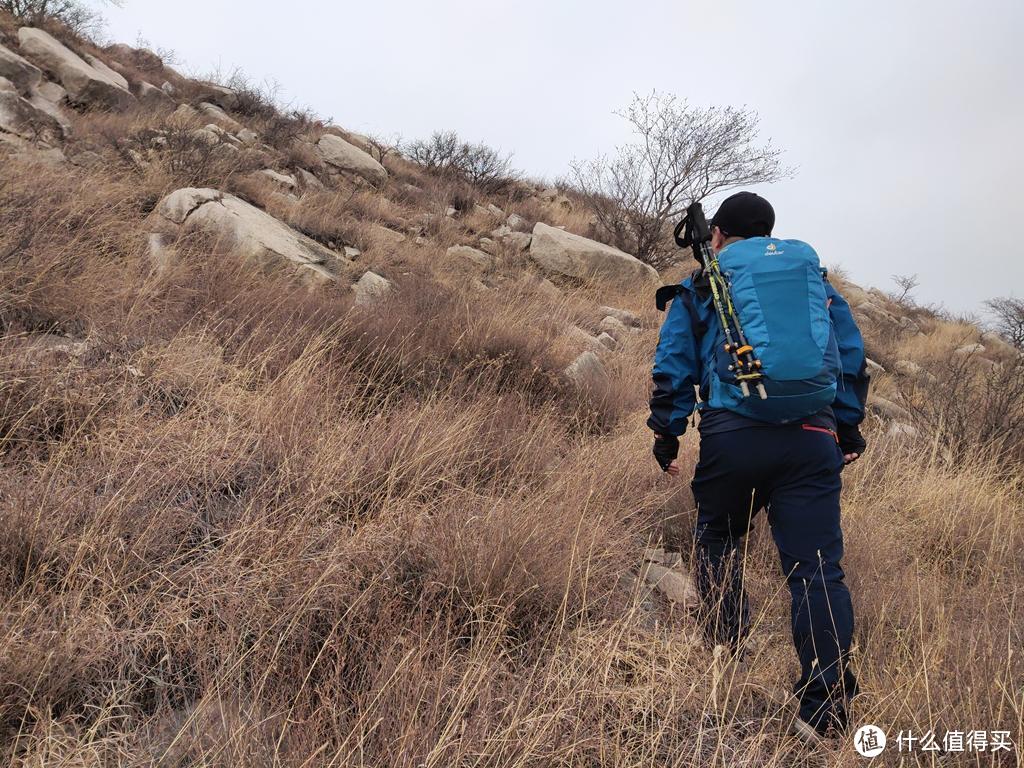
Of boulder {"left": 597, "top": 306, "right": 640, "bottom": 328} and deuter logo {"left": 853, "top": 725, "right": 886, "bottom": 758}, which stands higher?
boulder {"left": 597, "top": 306, "right": 640, "bottom": 328}

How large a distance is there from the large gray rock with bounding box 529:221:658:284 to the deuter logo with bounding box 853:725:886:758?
8349mm

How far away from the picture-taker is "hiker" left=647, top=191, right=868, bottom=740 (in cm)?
200

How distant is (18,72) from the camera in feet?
27.3

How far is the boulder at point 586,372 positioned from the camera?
200 inches

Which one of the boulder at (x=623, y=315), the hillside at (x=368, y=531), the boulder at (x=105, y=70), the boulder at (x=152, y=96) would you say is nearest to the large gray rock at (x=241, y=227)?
the hillside at (x=368, y=531)

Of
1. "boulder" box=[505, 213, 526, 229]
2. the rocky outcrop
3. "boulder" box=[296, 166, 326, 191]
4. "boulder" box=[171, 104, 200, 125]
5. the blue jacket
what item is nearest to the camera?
the blue jacket

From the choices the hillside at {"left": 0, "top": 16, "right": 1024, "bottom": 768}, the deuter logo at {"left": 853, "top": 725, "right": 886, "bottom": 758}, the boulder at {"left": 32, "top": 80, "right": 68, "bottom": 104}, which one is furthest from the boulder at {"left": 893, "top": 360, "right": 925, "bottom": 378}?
the boulder at {"left": 32, "top": 80, "right": 68, "bottom": 104}

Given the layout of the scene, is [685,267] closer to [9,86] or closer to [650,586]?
[650,586]

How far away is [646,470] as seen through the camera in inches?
150

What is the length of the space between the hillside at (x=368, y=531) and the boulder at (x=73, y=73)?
145 inches

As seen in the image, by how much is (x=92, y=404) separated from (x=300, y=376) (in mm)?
1050

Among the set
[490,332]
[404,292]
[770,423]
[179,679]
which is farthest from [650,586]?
[404,292]

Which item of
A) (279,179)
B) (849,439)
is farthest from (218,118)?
(849,439)

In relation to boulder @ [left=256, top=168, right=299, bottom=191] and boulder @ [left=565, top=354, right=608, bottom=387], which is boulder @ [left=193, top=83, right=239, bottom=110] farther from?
boulder @ [left=565, top=354, right=608, bottom=387]
